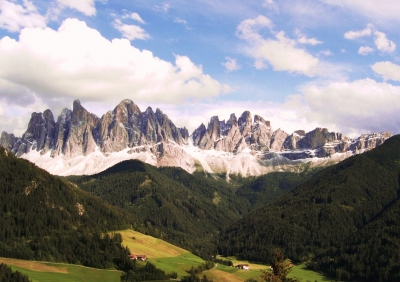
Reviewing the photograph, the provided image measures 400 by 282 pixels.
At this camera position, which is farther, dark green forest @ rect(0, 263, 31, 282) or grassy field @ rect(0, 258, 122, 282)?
grassy field @ rect(0, 258, 122, 282)

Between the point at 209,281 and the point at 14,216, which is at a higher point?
the point at 14,216

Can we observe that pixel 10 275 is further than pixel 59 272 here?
No

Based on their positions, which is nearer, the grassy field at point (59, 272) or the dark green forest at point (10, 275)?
the dark green forest at point (10, 275)

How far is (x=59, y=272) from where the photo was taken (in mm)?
159375

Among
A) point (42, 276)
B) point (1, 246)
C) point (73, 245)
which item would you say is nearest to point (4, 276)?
point (42, 276)

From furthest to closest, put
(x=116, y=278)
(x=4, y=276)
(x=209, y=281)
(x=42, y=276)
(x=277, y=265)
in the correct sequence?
1. (x=209, y=281)
2. (x=116, y=278)
3. (x=42, y=276)
4. (x=4, y=276)
5. (x=277, y=265)

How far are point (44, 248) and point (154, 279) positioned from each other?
4281cm

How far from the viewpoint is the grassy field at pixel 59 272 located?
150 m

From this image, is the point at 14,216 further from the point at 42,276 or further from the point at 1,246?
the point at 42,276

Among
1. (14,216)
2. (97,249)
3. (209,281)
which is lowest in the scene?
(209,281)

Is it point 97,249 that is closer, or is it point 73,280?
point 73,280

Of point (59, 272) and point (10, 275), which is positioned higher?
point (10, 275)

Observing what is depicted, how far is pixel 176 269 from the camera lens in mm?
193750

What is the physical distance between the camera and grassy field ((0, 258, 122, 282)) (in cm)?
15012
